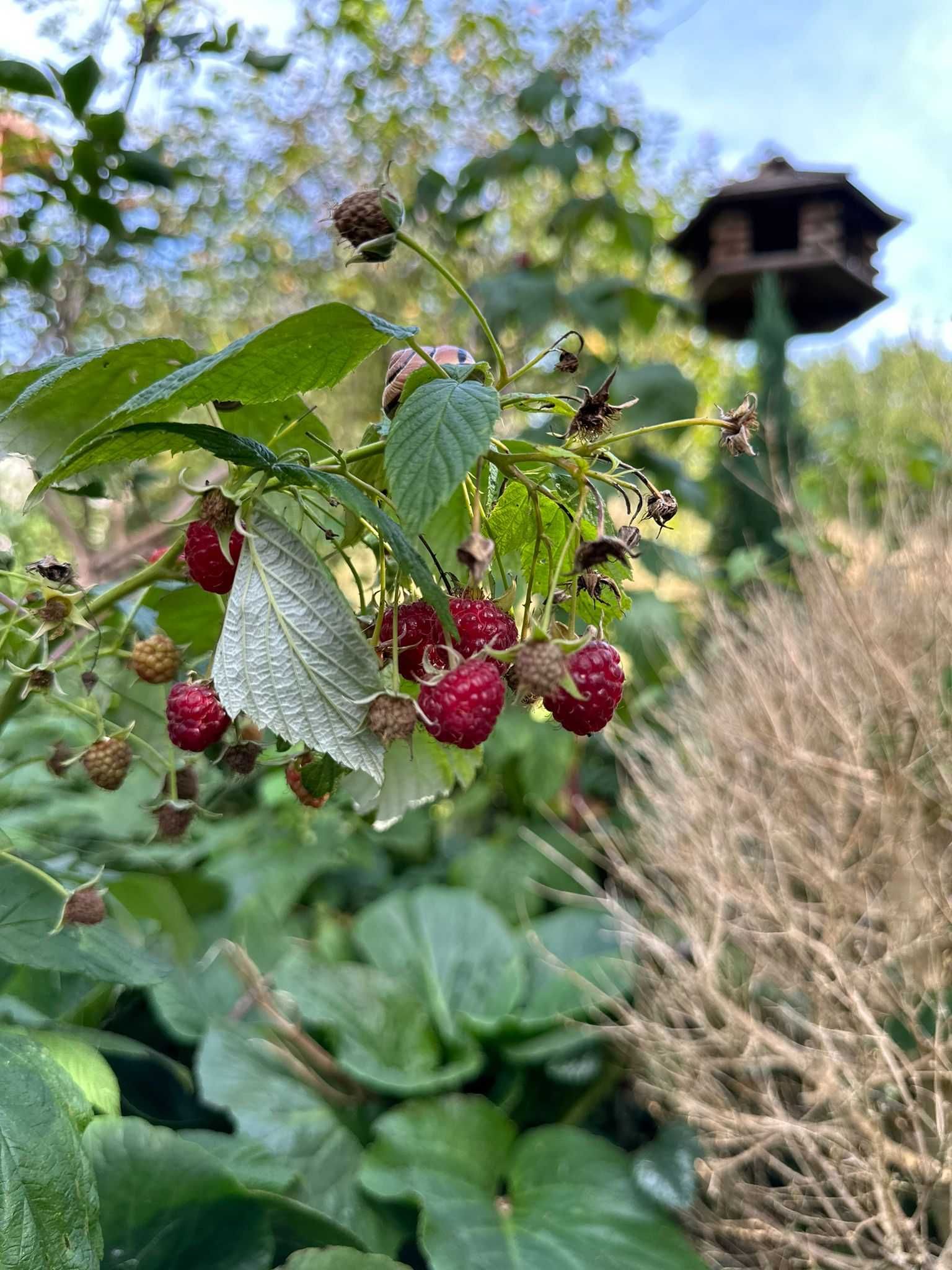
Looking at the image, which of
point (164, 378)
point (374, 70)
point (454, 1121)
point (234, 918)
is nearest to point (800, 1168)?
point (454, 1121)

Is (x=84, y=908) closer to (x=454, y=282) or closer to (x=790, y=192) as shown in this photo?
(x=454, y=282)

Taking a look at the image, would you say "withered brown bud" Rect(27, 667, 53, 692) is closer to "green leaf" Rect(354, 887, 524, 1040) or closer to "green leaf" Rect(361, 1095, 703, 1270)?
"green leaf" Rect(361, 1095, 703, 1270)

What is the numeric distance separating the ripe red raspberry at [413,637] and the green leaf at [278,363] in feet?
0.33

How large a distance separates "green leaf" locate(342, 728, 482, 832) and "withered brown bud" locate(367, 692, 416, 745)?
0.14 metres

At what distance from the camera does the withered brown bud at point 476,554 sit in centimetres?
34

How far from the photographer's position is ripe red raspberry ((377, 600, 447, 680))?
40 cm

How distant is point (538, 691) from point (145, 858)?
44.6 inches

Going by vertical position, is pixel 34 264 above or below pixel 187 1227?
above

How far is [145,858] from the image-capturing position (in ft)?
4.35

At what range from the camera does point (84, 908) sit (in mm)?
484

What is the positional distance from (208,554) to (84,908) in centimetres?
22

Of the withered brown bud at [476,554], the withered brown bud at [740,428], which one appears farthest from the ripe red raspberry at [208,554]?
the withered brown bud at [740,428]

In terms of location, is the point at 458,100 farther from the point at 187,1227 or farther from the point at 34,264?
the point at 187,1227

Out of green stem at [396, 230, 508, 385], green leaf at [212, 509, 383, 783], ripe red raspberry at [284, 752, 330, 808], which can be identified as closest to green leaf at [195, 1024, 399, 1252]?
ripe red raspberry at [284, 752, 330, 808]
